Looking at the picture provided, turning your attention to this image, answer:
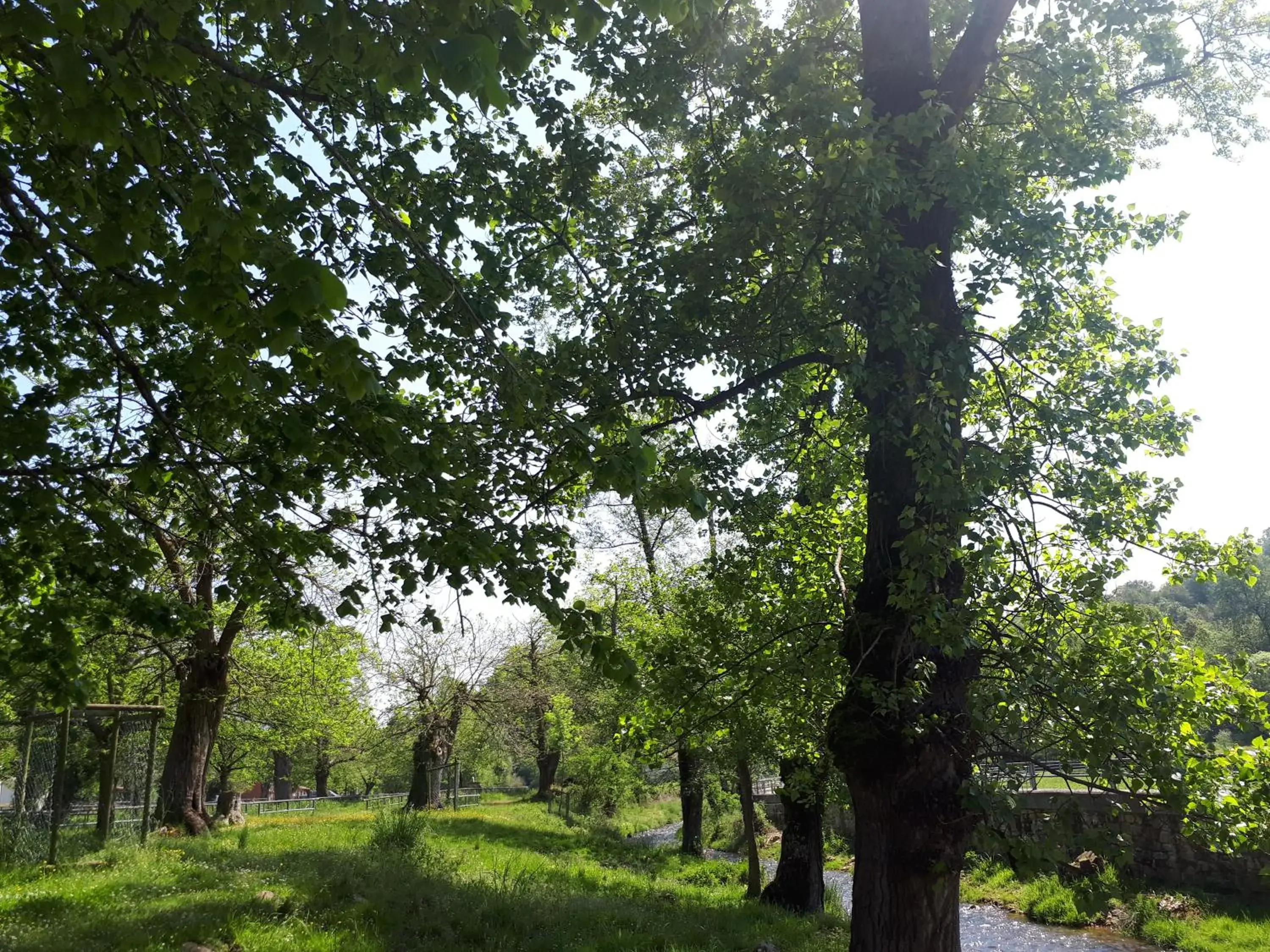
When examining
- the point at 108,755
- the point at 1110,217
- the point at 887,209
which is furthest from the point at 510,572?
the point at 108,755

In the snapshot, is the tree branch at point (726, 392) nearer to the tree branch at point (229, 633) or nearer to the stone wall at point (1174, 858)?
the stone wall at point (1174, 858)

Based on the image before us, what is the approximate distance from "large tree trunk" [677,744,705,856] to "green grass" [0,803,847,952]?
10.5 ft

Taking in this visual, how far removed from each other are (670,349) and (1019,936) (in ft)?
47.7

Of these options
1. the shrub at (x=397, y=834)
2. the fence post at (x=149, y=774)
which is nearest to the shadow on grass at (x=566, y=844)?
the shrub at (x=397, y=834)

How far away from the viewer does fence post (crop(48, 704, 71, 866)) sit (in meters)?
11.3

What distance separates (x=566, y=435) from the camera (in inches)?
176

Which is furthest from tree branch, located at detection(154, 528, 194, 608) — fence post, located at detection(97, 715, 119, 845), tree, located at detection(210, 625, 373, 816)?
tree, located at detection(210, 625, 373, 816)

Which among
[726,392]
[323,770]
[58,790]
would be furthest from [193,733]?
[323,770]

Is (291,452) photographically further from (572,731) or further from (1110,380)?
(572,731)

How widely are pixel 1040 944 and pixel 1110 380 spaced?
11822 mm

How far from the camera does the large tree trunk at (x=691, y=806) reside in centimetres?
2173

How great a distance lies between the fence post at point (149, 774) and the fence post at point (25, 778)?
163cm

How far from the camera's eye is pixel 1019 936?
1541cm


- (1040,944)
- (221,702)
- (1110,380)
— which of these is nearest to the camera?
(1110,380)
